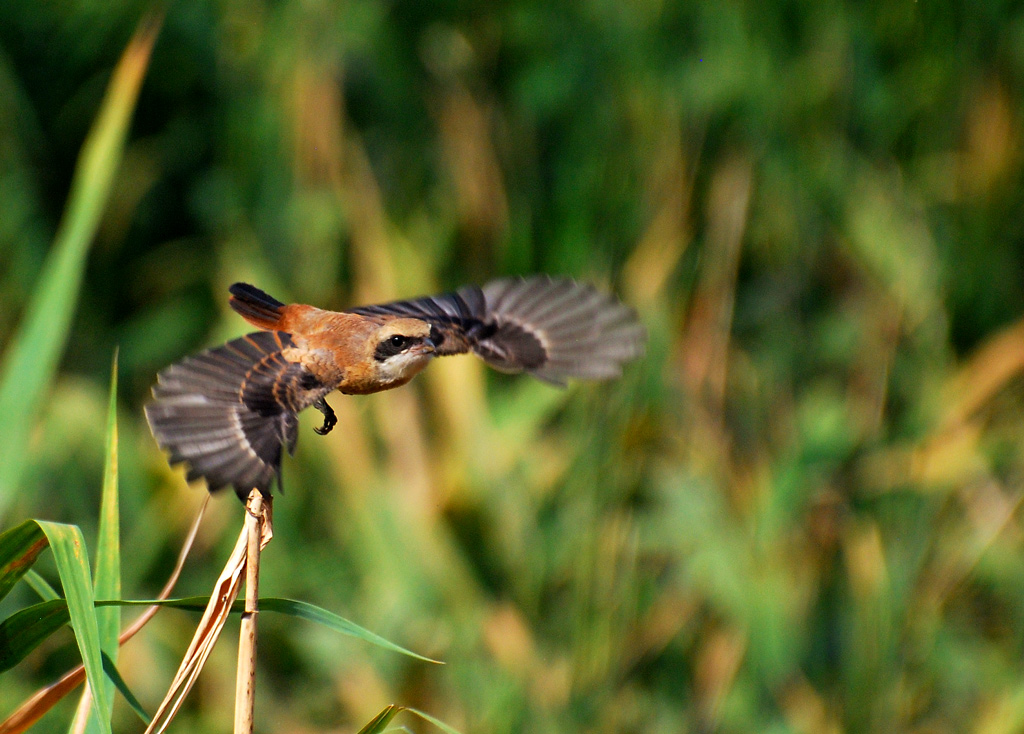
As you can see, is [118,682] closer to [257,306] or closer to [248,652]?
[248,652]

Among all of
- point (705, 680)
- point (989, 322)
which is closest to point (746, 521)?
point (705, 680)

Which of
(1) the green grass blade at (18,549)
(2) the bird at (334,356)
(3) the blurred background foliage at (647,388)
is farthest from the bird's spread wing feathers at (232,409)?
(3) the blurred background foliage at (647,388)

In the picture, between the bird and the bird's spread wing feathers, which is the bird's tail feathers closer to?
the bird

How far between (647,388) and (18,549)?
1.84m

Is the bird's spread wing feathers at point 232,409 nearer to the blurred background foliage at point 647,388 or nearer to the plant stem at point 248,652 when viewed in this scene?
the plant stem at point 248,652

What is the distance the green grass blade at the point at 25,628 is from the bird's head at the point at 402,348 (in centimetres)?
72

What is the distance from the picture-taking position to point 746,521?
3.13m

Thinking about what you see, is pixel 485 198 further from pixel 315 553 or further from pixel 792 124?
pixel 315 553

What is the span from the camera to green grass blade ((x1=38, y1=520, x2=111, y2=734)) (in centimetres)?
96

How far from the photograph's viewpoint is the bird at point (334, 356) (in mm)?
1447

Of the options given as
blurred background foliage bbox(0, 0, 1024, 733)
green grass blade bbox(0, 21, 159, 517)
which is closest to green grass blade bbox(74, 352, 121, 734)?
green grass blade bbox(0, 21, 159, 517)

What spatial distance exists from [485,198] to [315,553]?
123cm

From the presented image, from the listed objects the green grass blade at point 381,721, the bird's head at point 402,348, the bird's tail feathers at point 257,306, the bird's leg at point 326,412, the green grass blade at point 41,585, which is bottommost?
the green grass blade at point 381,721

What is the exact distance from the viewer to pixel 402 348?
180 cm
